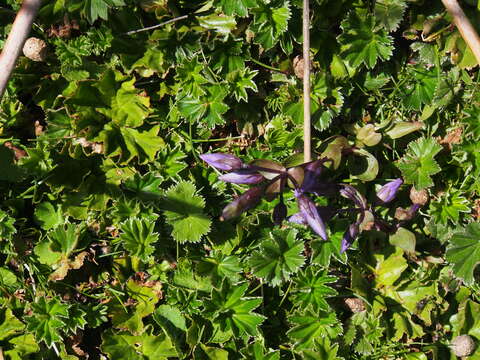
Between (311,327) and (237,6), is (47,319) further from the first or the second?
(237,6)

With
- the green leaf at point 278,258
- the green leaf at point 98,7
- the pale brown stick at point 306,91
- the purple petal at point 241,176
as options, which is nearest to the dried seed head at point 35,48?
the green leaf at point 98,7

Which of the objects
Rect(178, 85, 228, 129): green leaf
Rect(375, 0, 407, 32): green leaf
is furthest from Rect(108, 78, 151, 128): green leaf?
Rect(375, 0, 407, 32): green leaf

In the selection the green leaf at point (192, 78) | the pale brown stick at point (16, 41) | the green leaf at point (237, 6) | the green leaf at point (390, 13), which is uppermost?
the green leaf at point (390, 13)

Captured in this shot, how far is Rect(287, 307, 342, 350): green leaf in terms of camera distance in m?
2.13

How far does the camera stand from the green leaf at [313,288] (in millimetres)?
2127

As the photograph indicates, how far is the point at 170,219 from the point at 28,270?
55cm

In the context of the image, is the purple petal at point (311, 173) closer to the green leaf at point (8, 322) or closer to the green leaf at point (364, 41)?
the green leaf at point (364, 41)

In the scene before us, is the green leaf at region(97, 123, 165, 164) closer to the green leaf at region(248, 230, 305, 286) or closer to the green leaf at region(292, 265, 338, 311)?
the green leaf at region(248, 230, 305, 286)

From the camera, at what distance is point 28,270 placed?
2193mm

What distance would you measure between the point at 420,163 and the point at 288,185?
55cm

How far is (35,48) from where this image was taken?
2.13 meters

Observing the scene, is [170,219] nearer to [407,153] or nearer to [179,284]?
[179,284]

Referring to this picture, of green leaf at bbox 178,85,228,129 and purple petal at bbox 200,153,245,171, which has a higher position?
green leaf at bbox 178,85,228,129

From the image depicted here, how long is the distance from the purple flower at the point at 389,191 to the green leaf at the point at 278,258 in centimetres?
33
